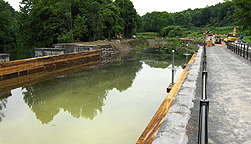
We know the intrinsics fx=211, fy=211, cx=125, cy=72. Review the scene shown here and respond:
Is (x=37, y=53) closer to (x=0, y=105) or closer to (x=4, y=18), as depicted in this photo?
(x=0, y=105)

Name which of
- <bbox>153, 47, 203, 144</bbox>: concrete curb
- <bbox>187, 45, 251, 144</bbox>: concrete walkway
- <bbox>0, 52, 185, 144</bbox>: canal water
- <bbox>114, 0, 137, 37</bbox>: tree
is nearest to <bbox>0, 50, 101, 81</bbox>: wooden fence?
<bbox>0, 52, 185, 144</bbox>: canal water

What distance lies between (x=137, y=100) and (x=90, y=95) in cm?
280

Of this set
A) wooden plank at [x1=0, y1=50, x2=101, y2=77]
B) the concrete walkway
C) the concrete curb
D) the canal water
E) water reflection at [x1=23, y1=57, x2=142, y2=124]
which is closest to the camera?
the concrete curb

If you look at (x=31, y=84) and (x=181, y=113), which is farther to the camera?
(x=31, y=84)

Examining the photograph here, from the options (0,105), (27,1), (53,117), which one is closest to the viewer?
(53,117)

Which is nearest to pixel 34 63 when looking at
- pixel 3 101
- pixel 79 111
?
pixel 3 101

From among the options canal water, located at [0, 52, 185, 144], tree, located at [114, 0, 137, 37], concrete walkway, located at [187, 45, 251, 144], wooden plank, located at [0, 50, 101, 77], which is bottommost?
canal water, located at [0, 52, 185, 144]

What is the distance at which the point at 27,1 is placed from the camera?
44.6 metres

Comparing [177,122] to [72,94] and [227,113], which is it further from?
[72,94]

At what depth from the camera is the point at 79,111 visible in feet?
30.2

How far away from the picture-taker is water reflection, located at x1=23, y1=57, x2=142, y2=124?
9.27m

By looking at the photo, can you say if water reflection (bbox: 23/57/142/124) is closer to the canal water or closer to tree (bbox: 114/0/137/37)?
the canal water

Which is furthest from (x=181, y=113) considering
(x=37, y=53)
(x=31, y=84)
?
(x=37, y=53)

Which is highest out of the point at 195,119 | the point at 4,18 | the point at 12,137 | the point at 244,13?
the point at 4,18
